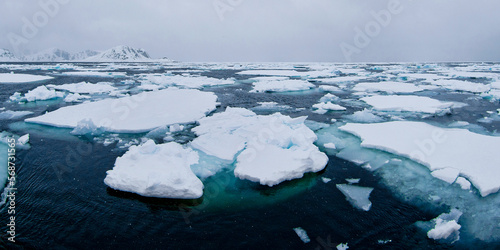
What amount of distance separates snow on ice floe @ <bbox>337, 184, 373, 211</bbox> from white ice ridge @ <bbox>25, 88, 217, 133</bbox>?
222 inches

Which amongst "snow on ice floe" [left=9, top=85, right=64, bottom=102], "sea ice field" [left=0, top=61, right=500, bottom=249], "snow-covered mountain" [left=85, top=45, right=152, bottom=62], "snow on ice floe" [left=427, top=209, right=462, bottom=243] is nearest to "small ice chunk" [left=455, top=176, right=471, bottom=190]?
"sea ice field" [left=0, top=61, right=500, bottom=249]

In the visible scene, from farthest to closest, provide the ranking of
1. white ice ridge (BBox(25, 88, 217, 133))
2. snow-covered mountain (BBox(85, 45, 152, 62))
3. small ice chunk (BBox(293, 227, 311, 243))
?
snow-covered mountain (BBox(85, 45, 152, 62))
white ice ridge (BBox(25, 88, 217, 133))
small ice chunk (BBox(293, 227, 311, 243))

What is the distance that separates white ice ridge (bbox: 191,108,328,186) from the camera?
5.28 meters

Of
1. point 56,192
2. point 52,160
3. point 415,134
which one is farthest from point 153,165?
point 415,134

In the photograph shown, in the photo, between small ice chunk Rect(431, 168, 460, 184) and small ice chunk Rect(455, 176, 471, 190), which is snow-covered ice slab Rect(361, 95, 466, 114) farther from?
small ice chunk Rect(455, 176, 471, 190)

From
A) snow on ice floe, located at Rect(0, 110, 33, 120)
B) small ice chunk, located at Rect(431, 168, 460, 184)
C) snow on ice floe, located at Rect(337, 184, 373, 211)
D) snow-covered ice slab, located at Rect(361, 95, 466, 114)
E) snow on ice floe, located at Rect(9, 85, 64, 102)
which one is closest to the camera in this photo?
snow on ice floe, located at Rect(337, 184, 373, 211)

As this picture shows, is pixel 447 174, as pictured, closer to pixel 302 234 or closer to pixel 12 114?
pixel 302 234

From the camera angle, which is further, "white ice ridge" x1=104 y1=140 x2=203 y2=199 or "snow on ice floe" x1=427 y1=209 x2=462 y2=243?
"white ice ridge" x1=104 y1=140 x2=203 y2=199

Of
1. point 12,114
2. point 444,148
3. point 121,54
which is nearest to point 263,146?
point 444,148

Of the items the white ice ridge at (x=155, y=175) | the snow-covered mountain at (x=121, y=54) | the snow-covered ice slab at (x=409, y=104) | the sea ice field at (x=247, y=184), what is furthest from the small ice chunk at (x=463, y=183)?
the snow-covered mountain at (x=121, y=54)

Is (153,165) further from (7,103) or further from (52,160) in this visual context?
(7,103)

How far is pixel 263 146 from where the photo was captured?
6.25m

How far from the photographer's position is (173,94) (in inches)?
479

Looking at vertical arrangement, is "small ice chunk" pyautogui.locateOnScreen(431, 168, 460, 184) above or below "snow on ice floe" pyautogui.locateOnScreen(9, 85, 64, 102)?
above
